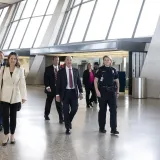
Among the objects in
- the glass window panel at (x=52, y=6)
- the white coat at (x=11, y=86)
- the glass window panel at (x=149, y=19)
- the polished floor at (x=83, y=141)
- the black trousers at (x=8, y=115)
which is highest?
the glass window panel at (x=52, y=6)

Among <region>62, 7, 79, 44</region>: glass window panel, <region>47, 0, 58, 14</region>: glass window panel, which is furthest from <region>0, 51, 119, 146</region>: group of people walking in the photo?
<region>47, 0, 58, 14</region>: glass window panel

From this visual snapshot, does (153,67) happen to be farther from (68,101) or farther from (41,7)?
(41,7)

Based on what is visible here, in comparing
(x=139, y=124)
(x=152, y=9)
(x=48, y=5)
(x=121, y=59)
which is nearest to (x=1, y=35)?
(x=48, y=5)

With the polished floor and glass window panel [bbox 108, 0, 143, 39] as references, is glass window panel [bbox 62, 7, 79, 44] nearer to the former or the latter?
glass window panel [bbox 108, 0, 143, 39]

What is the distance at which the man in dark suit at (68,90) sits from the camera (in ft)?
19.9

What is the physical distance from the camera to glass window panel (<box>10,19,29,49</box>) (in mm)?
28372

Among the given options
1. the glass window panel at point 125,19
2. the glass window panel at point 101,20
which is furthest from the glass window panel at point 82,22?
the glass window panel at point 125,19

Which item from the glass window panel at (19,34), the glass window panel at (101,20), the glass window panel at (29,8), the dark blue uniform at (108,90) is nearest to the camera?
the dark blue uniform at (108,90)

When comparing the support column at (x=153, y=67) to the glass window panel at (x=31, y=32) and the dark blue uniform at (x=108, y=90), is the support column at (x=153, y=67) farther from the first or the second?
the glass window panel at (x=31, y=32)

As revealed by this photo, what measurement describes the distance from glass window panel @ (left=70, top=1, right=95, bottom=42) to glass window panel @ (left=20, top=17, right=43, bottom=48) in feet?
20.2

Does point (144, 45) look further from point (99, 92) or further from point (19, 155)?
point (19, 155)

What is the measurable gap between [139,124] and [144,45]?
916cm

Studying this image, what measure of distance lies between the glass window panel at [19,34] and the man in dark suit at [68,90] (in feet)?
75.1

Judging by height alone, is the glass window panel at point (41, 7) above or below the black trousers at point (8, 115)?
above
